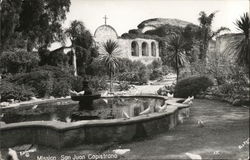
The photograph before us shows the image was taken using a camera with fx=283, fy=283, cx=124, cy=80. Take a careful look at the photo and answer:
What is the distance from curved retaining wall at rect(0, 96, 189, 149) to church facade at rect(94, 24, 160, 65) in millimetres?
23611

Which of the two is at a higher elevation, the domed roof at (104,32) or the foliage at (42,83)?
the domed roof at (104,32)

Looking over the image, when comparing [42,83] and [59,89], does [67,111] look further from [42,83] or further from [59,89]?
[59,89]

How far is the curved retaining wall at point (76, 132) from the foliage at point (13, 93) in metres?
6.90

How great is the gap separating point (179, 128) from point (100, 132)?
1922mm

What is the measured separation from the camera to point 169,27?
Result: 38.9 meters

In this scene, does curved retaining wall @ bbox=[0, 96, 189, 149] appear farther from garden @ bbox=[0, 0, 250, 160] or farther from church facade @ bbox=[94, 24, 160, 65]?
church facade @ bbox=[94, 24, 160, 65]

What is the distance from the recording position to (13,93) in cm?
1185

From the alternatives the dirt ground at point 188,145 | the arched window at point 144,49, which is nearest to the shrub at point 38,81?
the dirt ground at point 188,145

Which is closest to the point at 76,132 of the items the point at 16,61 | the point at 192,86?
the point at 192,86

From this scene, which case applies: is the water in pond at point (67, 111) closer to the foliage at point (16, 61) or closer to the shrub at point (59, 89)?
the shrub at point (59, 89)

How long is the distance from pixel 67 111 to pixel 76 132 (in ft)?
11.3

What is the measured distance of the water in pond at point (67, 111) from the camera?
713 centimetres

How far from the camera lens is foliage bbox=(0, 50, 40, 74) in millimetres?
16688

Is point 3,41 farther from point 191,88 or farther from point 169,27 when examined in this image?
point 169,27
